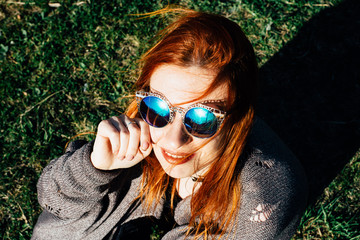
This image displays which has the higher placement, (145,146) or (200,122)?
(200,122)

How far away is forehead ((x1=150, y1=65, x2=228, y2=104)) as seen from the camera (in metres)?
1.99

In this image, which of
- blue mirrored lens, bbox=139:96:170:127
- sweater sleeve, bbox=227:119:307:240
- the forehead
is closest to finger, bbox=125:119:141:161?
blue mirrored lens, bbox=139:96:170:127

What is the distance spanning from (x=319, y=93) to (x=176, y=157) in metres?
2.82

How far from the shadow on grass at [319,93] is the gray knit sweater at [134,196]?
4.05ft

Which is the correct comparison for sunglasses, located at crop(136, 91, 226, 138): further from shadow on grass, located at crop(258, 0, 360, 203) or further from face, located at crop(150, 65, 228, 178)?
shadow on grass, located at crop(258, 0, 360, 203)

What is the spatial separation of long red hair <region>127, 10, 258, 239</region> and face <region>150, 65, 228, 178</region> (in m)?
0.05

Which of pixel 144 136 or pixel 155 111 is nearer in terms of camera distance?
pixel 155 111

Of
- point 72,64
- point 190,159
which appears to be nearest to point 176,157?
point 190,159

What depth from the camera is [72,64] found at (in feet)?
14.2

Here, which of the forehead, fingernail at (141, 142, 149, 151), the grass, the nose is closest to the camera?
the forehead

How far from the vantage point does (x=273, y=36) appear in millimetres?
4363

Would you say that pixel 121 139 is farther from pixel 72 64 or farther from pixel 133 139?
pixel 72 64

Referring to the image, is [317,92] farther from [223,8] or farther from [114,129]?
[114,129]

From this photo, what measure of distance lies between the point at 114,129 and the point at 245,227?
125 centimetres
